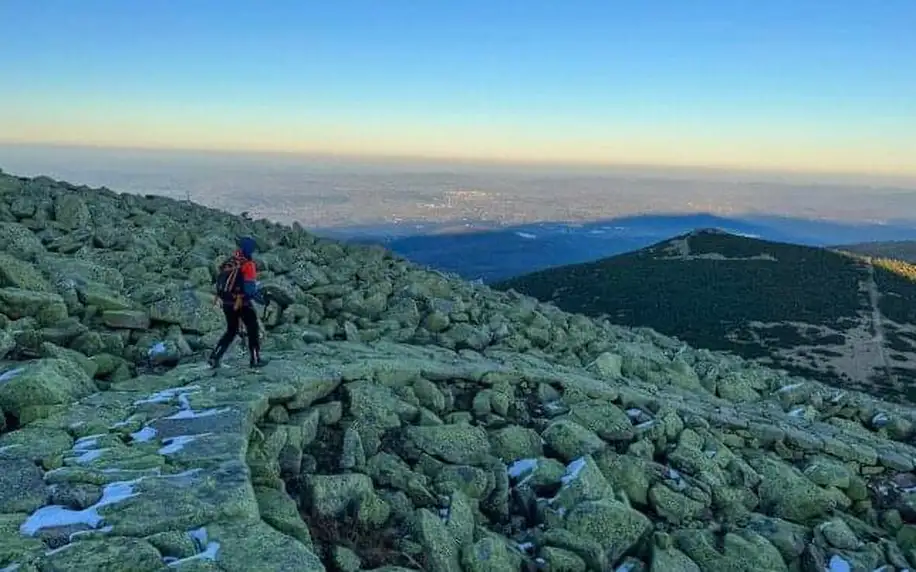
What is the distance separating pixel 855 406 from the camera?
19.8 m

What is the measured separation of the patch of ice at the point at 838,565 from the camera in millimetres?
10539

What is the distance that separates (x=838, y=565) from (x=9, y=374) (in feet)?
39.0

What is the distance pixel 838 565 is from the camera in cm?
1061

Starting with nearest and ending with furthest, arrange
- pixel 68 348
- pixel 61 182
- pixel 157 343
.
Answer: pixel 68 348 < pixel 157 343 < pixel 61 182

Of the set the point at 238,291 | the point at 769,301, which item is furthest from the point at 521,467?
the point at 769,301

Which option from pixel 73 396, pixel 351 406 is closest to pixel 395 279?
pixel 351 406

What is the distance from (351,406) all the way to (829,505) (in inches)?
323

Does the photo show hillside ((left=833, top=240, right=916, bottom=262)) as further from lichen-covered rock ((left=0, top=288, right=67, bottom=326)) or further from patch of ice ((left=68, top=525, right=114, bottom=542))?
patch of ice ((left=68, top=525, right=114, bottom=542))

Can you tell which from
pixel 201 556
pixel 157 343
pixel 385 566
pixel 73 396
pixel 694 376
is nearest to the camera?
pixel 201 556

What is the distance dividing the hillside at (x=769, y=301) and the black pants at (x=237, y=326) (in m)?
46.2

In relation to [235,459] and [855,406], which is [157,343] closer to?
[235,459]

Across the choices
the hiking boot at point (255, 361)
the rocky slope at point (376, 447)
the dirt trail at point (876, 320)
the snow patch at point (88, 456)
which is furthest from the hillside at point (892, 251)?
the snow patch at point (88, 456)

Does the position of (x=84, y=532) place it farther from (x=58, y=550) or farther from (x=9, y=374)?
(x=9, y=374)

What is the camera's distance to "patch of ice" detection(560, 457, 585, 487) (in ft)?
34.6
